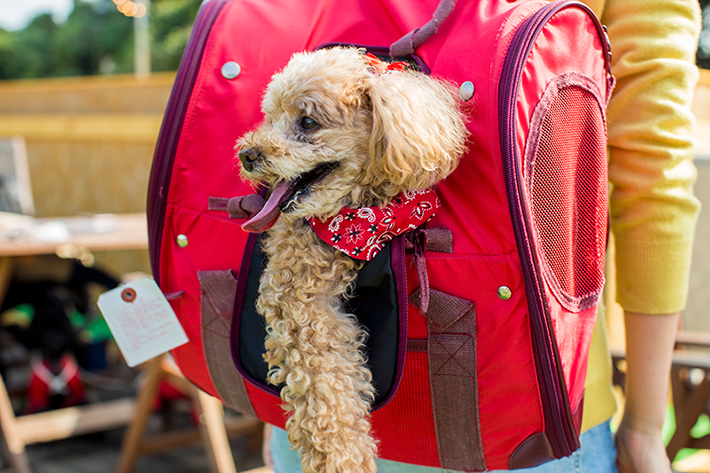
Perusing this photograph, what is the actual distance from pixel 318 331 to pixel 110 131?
5458 millimetres

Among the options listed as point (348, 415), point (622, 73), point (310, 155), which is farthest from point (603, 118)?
point (348, 415)

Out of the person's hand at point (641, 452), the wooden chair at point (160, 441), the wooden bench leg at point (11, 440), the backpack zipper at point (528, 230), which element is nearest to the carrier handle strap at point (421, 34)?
the backpack zipper at point (528, 230)

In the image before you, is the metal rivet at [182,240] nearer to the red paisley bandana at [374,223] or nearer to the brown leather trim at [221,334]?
the brown leather trim at [221,334]

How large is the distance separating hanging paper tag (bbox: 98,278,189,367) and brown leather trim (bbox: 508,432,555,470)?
1.80 feet

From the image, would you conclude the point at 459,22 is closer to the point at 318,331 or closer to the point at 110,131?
the point at 318,331

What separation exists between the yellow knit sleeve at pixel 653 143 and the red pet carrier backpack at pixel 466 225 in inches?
2.8

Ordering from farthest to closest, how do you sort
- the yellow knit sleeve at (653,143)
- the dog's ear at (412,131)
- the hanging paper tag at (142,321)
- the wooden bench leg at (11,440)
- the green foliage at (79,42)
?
the green foliage at (79,42) < the wooden bench leg at (11,440) < the hanging paper tag at (142,321) < the yellow knit sleeve at (653,143) < the dog's ear at (412,131)

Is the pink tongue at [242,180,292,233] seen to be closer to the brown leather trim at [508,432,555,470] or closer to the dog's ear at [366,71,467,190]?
the dog's ear at [366,71,467,190]

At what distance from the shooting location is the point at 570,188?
72cm

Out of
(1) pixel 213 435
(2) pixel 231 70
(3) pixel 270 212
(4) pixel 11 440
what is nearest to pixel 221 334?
(3) pixel 270 212

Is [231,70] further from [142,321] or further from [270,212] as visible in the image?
[142,321]

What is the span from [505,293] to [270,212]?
0.31 meters

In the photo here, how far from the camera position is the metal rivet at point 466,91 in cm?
67

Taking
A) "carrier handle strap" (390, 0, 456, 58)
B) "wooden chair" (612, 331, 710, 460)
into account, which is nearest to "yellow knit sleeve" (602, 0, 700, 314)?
"carrier handle strap" (390, 0, 456, 58)
